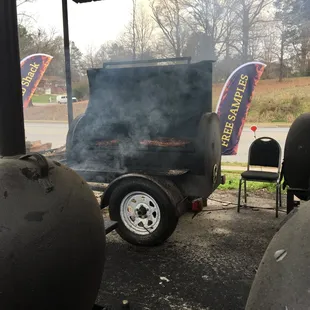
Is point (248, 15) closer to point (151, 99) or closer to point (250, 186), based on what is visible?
point (151, 99)

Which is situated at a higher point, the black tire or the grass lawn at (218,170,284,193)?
the black tire

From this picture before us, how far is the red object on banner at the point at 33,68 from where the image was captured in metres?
7.00

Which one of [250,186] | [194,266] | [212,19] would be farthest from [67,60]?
[250,186]

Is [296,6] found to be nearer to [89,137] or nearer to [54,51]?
[89,137]

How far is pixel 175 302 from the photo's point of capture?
2838mm

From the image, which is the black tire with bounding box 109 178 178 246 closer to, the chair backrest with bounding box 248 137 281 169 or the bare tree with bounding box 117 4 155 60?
the bare tree with bounding box 117 4 155 60

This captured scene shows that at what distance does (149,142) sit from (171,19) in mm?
1475

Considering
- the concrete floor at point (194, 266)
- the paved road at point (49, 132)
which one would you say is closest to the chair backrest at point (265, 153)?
the concrete floor at point (194, 266)

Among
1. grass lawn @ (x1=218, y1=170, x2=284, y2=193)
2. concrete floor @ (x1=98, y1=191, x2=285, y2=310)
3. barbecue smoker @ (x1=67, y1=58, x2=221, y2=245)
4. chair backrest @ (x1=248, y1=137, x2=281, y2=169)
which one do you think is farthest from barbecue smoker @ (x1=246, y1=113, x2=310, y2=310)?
grass lawn @ (x1=218, y1=170, x2=284, y2=193)

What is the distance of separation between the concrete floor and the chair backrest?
0.98 meters

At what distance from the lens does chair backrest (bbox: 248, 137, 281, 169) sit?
216 inches

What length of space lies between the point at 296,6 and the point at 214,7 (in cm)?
92

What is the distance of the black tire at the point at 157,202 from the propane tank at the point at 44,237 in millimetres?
2017

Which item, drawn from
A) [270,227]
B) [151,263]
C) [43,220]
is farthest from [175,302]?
[270,227]
